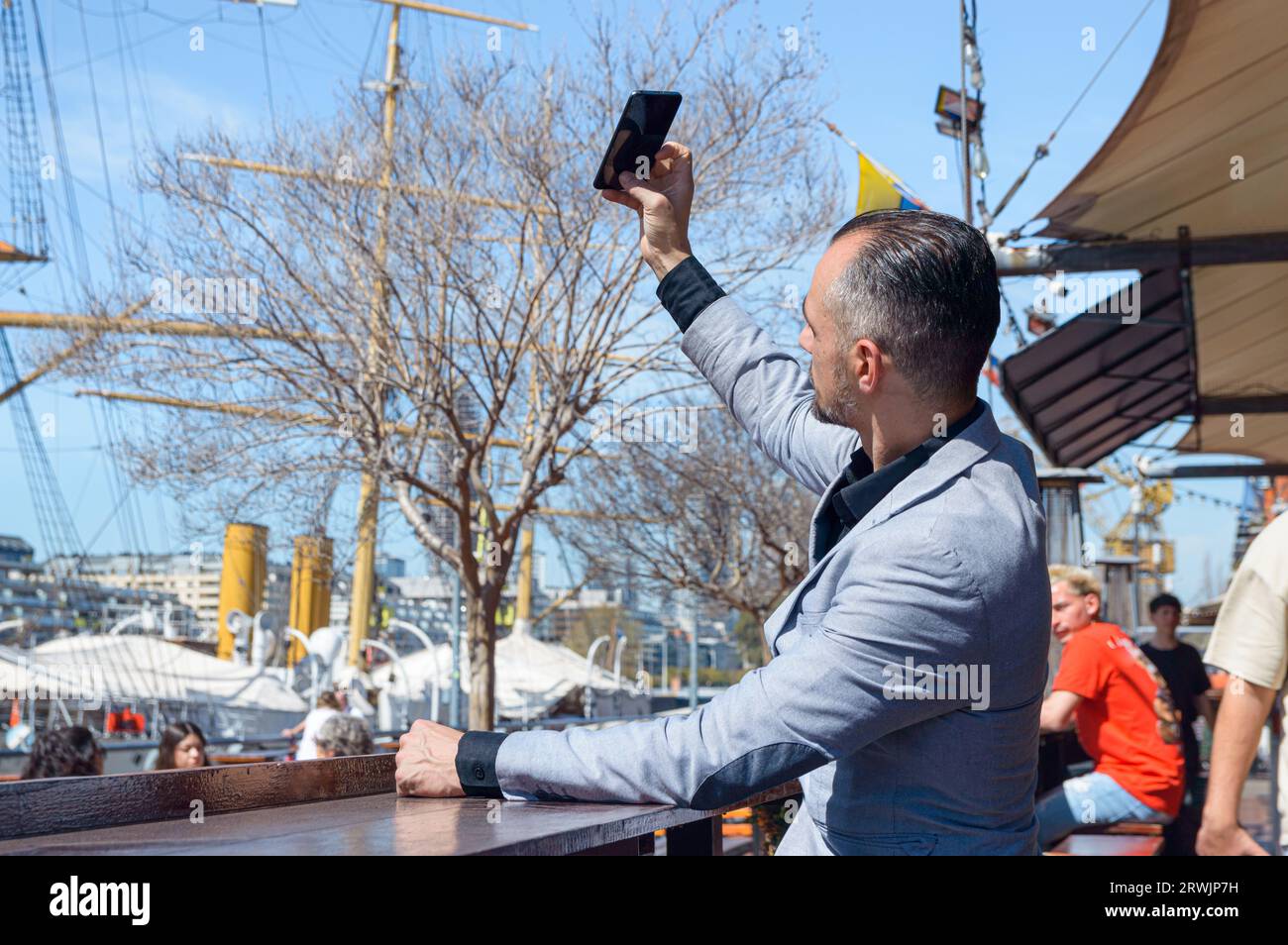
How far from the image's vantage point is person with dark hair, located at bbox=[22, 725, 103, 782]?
583cm

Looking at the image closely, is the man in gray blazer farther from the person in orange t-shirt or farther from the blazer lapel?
the person in orange t-shirt

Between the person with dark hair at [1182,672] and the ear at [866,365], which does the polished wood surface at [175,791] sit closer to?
the ear at [866,365]

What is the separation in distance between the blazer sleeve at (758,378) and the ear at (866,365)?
561 mm

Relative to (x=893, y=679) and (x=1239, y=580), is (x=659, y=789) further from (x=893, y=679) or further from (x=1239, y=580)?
(x=1239, y=580)

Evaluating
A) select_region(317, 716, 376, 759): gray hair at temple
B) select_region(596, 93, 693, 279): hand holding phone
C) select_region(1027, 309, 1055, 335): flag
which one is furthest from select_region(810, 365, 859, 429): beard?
select_region(1027, 309, 1055, 335): flag

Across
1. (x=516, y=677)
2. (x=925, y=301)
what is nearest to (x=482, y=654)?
(x=925, y=301)

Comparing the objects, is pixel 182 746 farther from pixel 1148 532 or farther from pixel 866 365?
pixel 1148 532

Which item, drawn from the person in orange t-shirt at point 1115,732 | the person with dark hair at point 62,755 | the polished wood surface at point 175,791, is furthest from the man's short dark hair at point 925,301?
the person with dark hair at point 62,755

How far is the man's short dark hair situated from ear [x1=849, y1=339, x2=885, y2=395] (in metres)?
0.01

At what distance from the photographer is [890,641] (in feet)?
5.36

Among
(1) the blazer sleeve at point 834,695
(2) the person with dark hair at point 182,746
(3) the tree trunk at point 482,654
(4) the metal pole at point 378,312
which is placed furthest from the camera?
(3) the tree trunk at point 482,654

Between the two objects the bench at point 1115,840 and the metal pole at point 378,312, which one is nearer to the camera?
the bench at point 1115,840

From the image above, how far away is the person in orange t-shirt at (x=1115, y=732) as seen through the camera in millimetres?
5699
